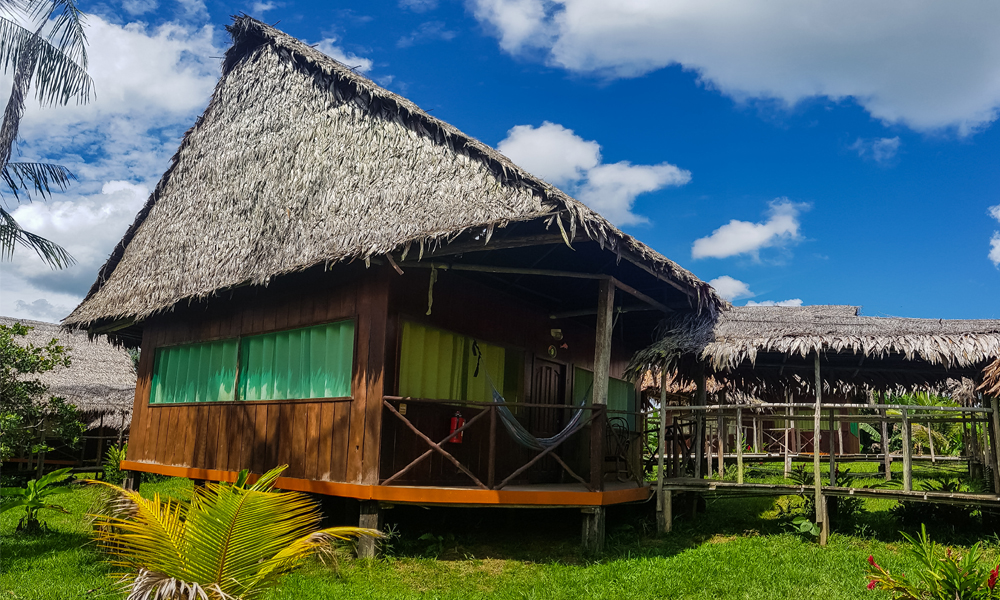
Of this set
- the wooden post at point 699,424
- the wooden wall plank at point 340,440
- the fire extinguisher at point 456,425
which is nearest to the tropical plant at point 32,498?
the wooden wall plank at point 340,440

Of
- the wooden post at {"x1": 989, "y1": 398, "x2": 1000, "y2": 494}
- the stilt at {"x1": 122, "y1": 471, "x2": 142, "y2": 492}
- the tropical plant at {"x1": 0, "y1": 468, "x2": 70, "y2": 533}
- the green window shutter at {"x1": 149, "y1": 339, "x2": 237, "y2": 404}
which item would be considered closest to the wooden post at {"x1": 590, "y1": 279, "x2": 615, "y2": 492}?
the wooden post at {"x1": 989, "y1": 398, "x2": 1000, "y2": 494}

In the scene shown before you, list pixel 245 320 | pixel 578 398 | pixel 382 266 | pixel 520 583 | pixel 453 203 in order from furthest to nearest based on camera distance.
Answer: pixel 578 398
pixel 245 320
pixel 382 266
pixel 453 203
pixel 520 583

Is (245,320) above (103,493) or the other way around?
above

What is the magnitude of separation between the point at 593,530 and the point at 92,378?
1532cm

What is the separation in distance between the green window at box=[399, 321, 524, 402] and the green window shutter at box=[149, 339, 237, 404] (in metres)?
2.73

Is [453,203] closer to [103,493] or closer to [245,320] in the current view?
[245,320]

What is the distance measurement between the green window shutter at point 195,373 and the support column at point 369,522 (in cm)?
288

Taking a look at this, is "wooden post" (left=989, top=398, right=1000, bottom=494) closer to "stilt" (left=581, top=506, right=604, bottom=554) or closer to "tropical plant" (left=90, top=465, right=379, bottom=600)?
"stilt" (left=581, top=506, right=604, bottom=554)

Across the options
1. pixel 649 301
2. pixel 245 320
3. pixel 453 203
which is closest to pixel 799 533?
pixel 649 301

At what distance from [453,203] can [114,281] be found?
21.3 feet

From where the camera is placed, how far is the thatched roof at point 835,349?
26.1ft

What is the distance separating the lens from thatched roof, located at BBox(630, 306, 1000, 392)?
7.97m

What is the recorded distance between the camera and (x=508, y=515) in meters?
8.58

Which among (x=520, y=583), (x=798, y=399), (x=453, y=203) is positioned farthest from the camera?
(x=798, y=399)
